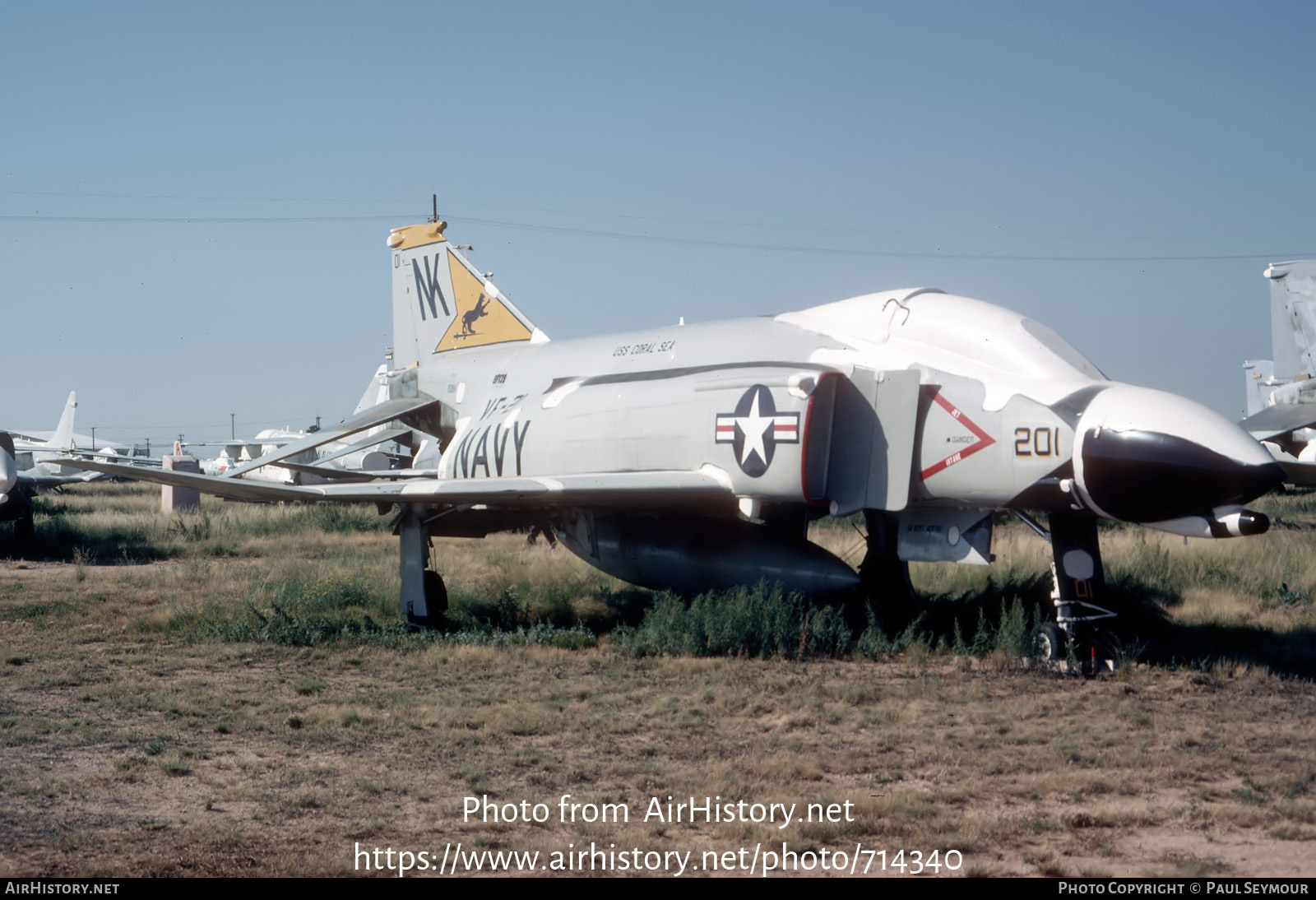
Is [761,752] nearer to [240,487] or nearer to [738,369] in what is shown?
[738,369]

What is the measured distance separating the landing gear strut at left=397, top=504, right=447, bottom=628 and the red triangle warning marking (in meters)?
5.72

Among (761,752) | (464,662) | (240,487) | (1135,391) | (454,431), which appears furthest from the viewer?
(454,431)

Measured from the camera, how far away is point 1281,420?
1717 centimetres

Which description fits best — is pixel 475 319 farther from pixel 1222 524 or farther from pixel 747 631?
pixel 1222 524

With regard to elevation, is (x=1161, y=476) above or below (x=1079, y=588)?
above

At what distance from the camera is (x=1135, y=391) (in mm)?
8250

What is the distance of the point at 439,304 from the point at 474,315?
799 millimetres

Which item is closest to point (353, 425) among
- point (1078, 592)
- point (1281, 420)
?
point (1078, 592)

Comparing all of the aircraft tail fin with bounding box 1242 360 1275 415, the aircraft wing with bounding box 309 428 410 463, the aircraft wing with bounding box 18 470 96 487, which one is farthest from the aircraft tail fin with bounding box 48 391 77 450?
the aircraft tail fin with bounding box 1242 360 1275 415

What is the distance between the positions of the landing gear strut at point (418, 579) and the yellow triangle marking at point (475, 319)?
3381mm

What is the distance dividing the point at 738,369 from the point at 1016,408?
8.91ft

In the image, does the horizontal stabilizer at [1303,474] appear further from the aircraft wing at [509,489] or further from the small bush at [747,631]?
the aircraft wing at [509,489]

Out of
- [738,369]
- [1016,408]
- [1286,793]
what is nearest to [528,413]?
[738,369]

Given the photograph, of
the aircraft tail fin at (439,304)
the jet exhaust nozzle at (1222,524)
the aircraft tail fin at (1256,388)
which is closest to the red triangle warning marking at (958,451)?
the jet exhaust nozzle at (1222,524)
